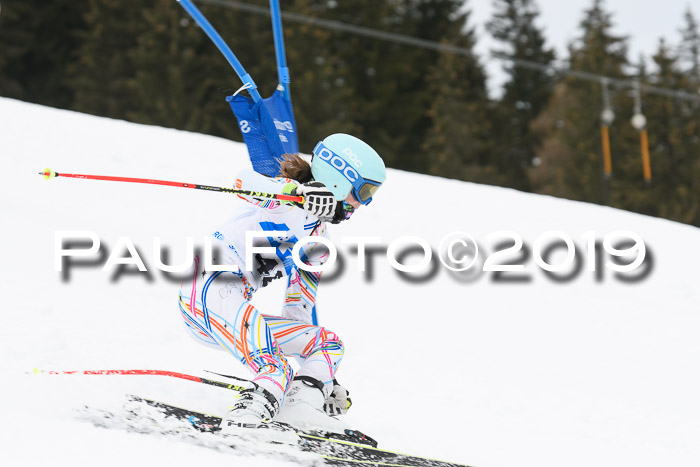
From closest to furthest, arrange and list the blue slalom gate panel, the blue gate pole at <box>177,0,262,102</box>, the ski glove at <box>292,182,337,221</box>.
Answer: the ski glove at <box>292,182,337,221</box> < the blue slalom gate panel < the blue gate pole at <box>177,0,262,102</box>

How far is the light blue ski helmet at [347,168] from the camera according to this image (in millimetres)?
3705

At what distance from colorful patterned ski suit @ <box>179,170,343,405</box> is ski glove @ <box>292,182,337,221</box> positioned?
12 cm

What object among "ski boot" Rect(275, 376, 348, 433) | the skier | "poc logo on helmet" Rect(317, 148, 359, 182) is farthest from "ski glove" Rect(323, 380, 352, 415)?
"poc logo on helmet" Rect(317, 148, 359, 182)

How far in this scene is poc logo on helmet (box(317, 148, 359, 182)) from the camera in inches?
146

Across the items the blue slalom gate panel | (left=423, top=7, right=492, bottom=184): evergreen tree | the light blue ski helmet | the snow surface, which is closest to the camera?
the light blue ski helmet

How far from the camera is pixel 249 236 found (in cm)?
370

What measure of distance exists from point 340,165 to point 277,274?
0.59m

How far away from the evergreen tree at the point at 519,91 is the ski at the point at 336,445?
29.7 m

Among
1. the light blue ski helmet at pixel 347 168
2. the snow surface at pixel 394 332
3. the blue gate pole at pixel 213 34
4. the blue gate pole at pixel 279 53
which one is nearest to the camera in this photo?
the light blue ski helmet at pixel 347 168

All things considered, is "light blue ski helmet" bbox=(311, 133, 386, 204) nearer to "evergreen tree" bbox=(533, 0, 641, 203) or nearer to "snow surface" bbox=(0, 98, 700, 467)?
"snow surface" bbox=(0, 98, 700, 467)

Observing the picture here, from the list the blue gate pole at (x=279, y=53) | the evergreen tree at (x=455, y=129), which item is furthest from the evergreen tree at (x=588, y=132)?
the blue gate pole at (x=279, y=53)

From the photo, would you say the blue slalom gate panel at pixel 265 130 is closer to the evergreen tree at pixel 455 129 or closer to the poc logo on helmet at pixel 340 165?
the poc logo on helmet at pixel 340 165

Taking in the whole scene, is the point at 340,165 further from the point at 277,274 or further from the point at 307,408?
the point at 307,408

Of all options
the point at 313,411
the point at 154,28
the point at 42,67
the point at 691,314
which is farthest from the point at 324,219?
the point at 42,67
